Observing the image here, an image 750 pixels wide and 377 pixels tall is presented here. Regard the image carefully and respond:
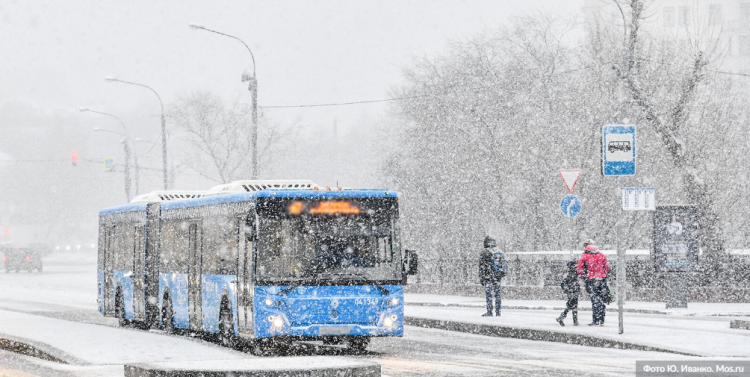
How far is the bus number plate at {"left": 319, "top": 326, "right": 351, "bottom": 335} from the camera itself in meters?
18.6

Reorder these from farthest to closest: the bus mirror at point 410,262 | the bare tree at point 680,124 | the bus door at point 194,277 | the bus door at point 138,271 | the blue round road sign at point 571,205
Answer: the bare tree at point 680,124 → the blue round road sign at point 571,205 → the bus door at point 138,271 → the bus door at point 194,277 → the bus mirror at point 410,262

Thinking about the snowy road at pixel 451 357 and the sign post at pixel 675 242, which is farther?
the sign post at pixel 675 242

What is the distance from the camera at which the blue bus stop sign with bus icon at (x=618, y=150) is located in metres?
19.9

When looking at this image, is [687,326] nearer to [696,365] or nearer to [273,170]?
[696,365]

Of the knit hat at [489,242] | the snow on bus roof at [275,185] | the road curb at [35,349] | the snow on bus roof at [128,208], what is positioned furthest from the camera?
the snow on bus roof at [128,208]

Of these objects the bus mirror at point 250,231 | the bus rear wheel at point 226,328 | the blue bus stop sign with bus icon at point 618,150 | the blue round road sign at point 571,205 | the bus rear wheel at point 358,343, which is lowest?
the bus rear wheel at point 358,343

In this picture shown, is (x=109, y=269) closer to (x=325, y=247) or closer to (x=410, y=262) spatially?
(x=325, y=247)

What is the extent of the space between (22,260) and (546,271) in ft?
165

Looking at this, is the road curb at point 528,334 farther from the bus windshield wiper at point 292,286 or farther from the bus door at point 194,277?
the bus door at point 194,277

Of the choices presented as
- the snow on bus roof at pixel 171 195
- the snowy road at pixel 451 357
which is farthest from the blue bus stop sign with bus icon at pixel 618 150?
the snow on bus roof at pixel 171 195

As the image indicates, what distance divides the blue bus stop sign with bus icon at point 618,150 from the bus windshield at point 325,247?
141 inches

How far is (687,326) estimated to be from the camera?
23016 mm

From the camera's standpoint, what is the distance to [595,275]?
22922 millimetres

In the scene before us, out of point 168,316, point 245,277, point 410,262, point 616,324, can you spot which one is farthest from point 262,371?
point 168,316
